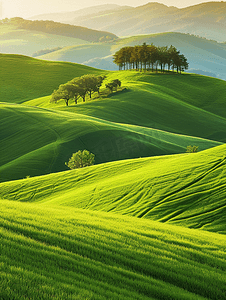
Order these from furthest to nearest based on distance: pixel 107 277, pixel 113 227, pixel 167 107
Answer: pixel 167 107, pixel 113 227, pixel 107 277

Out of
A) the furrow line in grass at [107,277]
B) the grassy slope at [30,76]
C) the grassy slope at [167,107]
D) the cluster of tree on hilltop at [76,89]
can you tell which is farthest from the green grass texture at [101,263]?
the grassy slope at [30,76]

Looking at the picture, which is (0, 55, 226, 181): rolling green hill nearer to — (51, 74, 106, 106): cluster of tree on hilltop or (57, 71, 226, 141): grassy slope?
(57, 71, 226, 141): grassy slope

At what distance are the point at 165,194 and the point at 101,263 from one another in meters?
11.1

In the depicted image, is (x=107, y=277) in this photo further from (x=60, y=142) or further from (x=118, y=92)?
(x=118, y=92)

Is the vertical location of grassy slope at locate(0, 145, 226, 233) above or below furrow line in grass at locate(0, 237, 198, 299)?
below

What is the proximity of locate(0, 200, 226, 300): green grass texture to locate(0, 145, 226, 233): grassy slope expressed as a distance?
4.44 metres

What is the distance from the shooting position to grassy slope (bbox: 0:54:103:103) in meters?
136

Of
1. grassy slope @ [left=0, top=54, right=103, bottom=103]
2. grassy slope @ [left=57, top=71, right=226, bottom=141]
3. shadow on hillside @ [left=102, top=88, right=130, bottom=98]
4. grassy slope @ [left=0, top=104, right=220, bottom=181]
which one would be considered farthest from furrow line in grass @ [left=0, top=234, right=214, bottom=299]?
grassy slope @ [left=0, top=54, right=103, bottom=103]

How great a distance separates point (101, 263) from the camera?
8.98m

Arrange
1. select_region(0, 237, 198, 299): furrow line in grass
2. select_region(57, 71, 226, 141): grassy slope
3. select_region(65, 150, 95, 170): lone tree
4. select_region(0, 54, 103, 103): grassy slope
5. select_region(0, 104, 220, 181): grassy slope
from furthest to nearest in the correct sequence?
select_region(0, 54, 103, 103): grassy slope
select_region(57, 71, 226, 141): grassy slope
select_region(0, 104, 220, 181): grassy slope
select_region(65, 150, 95, 170): lone tree
select_region(0, 237, 198, 299): furrow line in grass

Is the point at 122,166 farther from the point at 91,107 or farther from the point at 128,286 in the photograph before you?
the point at 91,107

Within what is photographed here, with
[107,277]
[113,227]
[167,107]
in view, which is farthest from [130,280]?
[167,107]

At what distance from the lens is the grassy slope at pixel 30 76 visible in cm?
13612

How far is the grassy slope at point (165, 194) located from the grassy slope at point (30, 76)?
360ft
